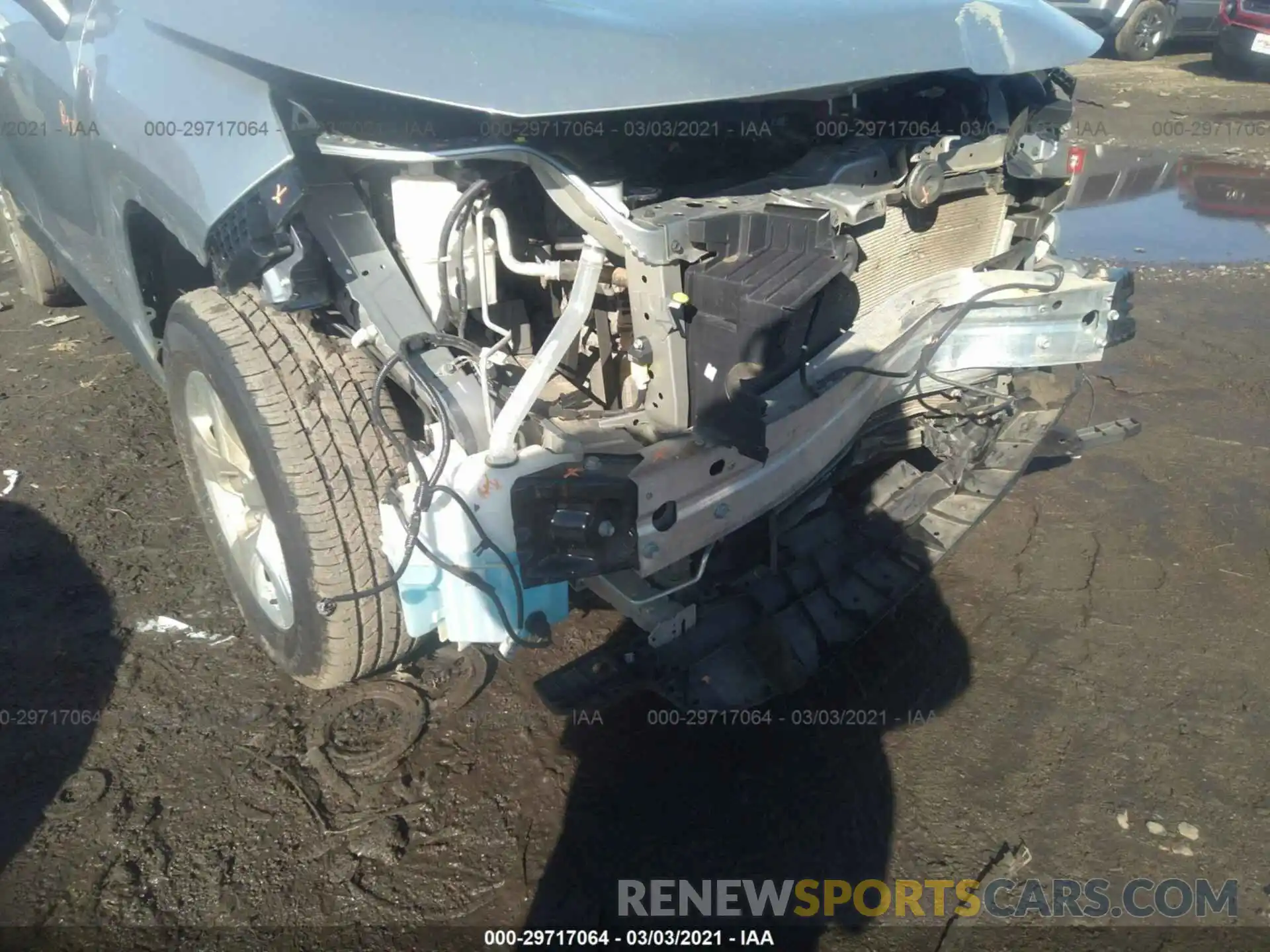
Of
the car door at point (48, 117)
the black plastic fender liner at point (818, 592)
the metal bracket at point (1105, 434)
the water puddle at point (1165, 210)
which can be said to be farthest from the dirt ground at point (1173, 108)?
the car door at point (48, 117)

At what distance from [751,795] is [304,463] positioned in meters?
1.37

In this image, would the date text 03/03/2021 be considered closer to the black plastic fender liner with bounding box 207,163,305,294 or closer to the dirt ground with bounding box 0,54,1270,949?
the dirt ground with bounding box 0,54,1270,949

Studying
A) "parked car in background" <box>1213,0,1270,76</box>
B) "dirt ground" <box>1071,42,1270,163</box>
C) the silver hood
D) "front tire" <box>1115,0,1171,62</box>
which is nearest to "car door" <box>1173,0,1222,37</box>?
"front tire" <box>1115,0,1171,62</box>

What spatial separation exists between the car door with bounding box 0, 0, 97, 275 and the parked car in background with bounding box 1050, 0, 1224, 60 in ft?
38.5

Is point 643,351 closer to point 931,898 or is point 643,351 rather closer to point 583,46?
point 583,46

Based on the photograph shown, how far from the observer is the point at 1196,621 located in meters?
2.94

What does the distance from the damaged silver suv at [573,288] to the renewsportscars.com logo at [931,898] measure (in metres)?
0.46

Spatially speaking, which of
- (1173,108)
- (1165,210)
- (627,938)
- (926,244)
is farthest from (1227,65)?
(627,938)

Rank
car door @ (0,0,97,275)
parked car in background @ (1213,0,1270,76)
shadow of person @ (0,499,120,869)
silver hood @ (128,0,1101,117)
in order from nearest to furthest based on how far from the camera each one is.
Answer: silver hood @ (128,0,1101,117), shadow of person @ (0,499,120,869), car door @ (0,0,97,275), parked car in background @ (1213,0,1270,76)

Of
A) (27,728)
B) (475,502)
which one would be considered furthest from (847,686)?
(27,728)

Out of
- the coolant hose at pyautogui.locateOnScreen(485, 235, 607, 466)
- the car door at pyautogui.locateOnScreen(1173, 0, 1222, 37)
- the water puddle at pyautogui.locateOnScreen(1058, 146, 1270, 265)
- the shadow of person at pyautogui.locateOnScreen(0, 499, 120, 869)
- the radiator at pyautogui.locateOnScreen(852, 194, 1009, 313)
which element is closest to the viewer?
the coolant hose at pyautogui.locateOnScreen(485, 235, 607, 466)

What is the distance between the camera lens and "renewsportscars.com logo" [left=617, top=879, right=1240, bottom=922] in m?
2.10

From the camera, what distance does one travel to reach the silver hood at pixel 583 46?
186 centimetres

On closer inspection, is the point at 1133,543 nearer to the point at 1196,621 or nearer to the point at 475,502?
the point at 1196,621
